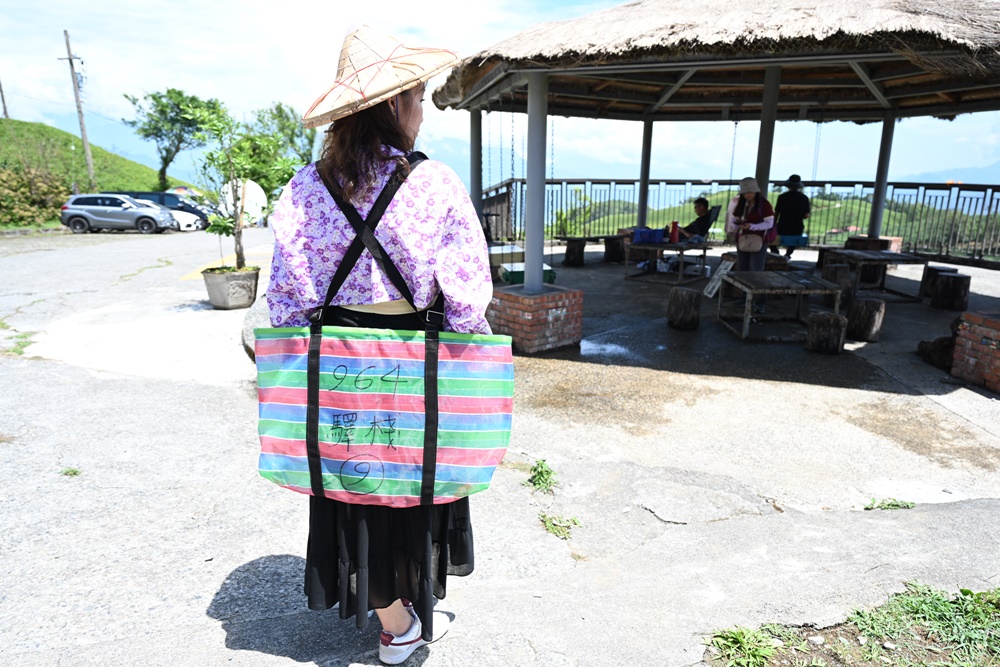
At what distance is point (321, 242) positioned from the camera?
1.65 meters

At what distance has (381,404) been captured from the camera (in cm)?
169

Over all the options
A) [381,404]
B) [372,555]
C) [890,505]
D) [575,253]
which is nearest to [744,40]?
[890,505]

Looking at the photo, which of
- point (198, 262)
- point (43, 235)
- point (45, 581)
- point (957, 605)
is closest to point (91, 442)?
point (45, 581)

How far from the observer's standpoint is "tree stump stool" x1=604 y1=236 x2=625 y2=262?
12.8 m

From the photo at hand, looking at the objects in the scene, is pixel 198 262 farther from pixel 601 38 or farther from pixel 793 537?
pixel 793 537

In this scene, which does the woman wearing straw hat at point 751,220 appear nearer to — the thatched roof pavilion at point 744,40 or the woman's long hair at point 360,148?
the thatched roof pavilion at point 744,40

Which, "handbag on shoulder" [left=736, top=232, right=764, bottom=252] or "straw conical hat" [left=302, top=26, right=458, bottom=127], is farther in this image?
"handbag on shoulder" [left=736, top=232, right=764, bottom=252]

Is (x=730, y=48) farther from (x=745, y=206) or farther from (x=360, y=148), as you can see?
(x=360, y=148)

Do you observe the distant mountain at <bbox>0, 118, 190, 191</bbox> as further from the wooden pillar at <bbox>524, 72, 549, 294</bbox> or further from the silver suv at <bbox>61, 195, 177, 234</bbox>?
the wooden pillar at <bbox>524, 72, 549, 294</bbox>

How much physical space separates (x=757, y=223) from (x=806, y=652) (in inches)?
251

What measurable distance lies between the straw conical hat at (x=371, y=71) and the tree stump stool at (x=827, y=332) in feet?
17.5

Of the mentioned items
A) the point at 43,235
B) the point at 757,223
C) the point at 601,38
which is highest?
the point at 601,38

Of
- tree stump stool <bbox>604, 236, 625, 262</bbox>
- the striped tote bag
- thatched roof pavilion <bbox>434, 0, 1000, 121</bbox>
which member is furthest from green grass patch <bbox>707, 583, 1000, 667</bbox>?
tree stump stool <bbox>604, 236, 625, 262</bbox>

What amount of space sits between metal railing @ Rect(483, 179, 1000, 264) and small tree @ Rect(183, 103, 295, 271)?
521cm
